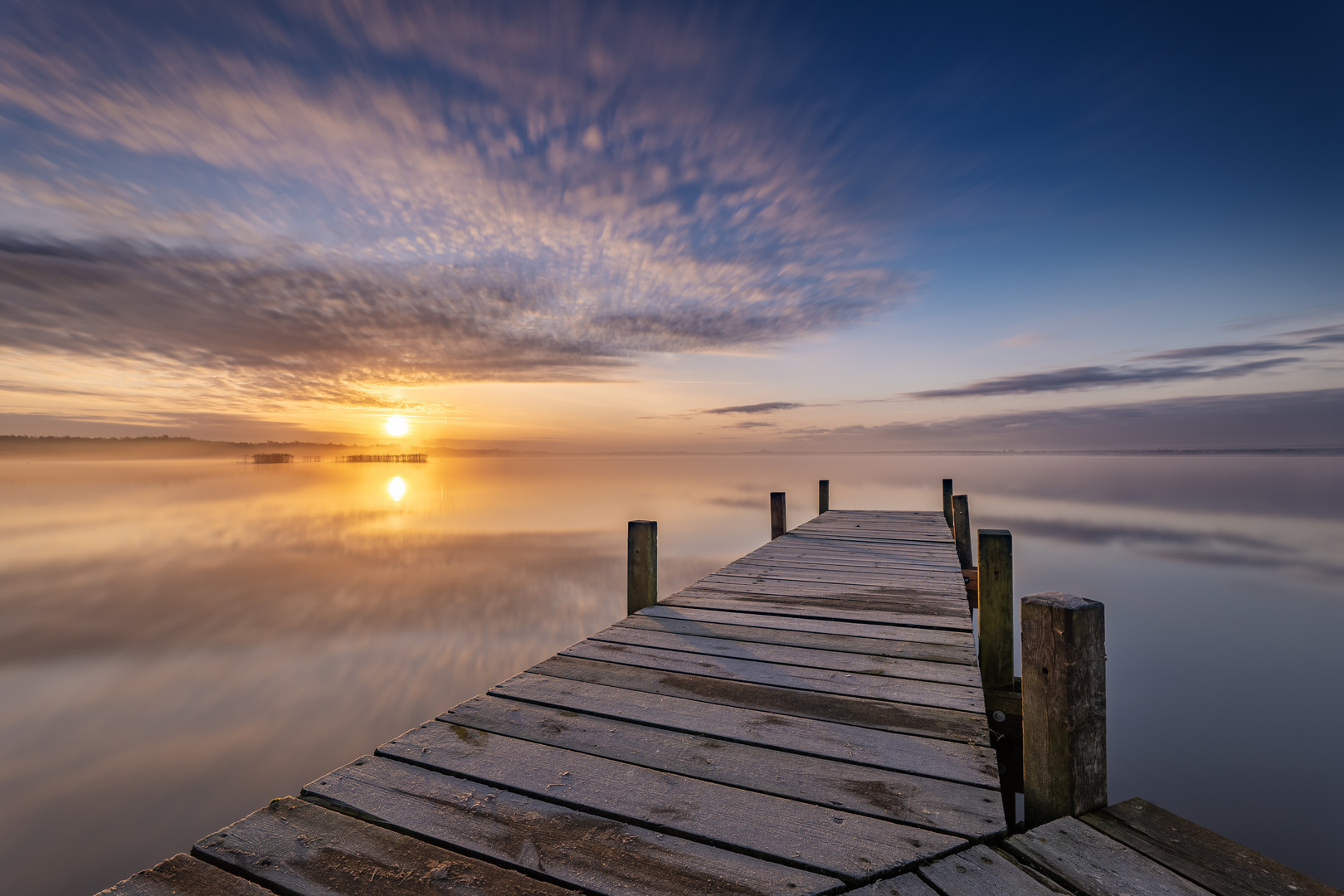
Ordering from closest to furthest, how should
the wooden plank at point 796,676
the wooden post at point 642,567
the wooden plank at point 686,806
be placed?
the wooden plank at point 686,806 < the wooden plank at point 796,676 < the wooden post at point 642,567

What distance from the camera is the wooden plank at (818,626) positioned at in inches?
164

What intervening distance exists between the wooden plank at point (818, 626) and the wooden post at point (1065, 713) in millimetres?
1681

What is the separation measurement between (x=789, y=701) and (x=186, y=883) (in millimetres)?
2546

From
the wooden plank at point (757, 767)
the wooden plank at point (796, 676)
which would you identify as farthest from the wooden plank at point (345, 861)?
the wooden plank at point (796, 676)

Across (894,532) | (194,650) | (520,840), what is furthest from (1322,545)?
(194,650)

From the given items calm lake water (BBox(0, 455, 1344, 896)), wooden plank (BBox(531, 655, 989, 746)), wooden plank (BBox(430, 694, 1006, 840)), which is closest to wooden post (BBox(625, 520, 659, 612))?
wooden plank (BBox(531, 655, 989, 746))

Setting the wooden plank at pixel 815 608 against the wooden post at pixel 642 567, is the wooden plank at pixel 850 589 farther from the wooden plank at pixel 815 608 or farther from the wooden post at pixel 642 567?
the wooden post at pixel 642 567

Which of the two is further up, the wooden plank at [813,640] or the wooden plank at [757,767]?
the wooden plank at [757,767]

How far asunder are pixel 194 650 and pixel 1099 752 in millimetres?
12147

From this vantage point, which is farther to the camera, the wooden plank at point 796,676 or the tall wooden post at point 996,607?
the tall wooden post at point 996,607

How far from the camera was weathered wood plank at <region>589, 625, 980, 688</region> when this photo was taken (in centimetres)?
347

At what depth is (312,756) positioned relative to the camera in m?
6.46

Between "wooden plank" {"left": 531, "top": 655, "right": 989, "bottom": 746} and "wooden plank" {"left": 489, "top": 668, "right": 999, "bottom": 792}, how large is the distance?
64mm

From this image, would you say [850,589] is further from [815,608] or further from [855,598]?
[815,608]
